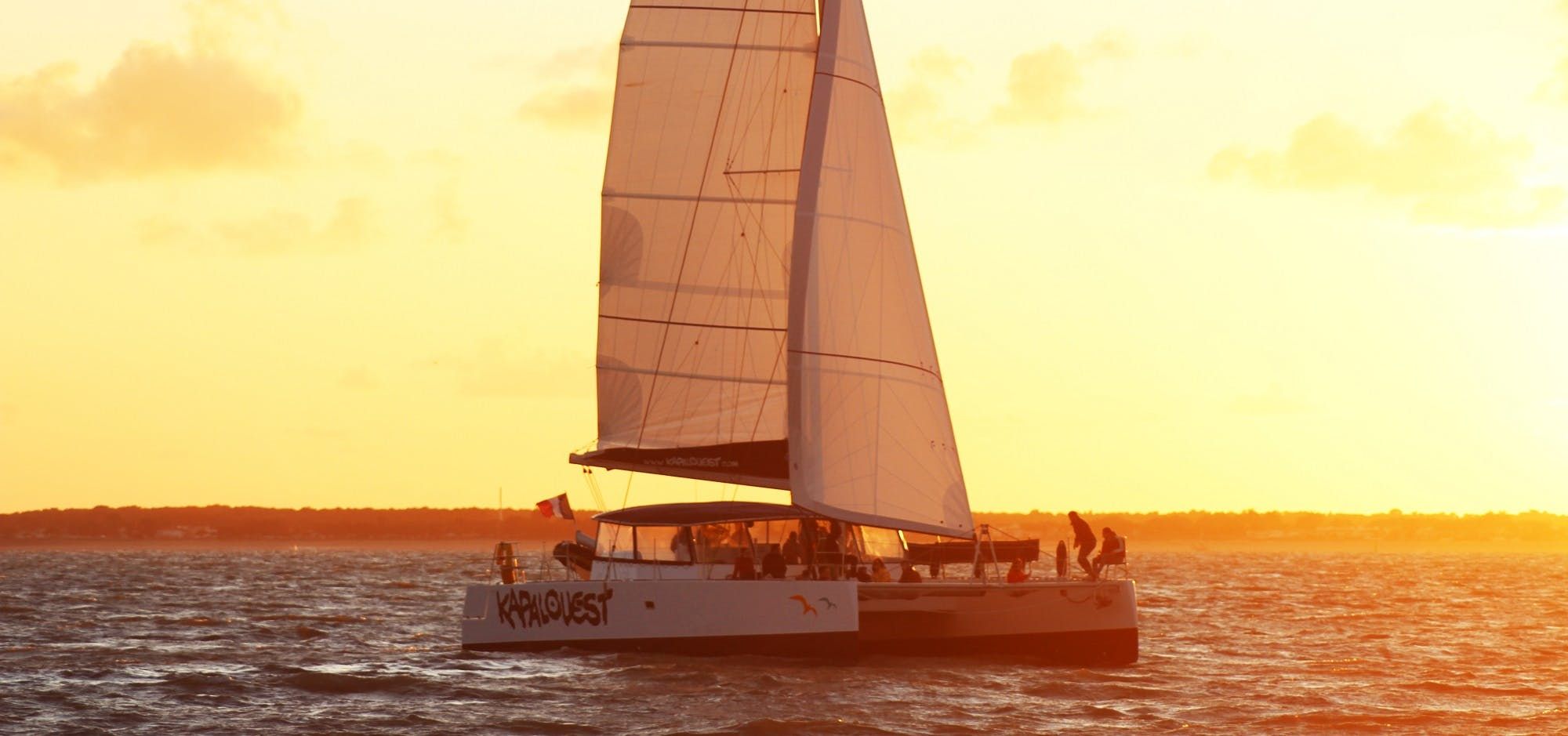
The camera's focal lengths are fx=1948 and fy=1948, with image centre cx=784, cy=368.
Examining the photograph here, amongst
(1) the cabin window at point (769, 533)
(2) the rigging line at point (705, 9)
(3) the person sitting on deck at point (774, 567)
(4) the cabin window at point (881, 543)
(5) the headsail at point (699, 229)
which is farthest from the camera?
(2) the rigging line at point (705, 9)

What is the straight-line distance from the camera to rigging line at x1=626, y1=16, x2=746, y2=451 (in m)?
36.1

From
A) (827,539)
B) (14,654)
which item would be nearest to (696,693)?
(827,539)

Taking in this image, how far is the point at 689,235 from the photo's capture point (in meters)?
36.3

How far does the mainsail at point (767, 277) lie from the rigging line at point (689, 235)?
0.11ft

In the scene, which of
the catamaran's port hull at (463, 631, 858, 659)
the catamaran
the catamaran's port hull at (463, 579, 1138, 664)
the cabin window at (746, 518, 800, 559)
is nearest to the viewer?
the catamaran's port hull at (463, 631, 858, 659)

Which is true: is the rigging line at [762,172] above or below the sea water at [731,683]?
above

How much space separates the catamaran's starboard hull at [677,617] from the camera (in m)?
30.6

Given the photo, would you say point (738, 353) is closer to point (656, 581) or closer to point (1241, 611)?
point (656, 581)

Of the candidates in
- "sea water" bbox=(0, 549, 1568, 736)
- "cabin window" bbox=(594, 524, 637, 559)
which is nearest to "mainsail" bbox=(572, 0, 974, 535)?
"cabin window" bbox=(594, 524, 637, 559)

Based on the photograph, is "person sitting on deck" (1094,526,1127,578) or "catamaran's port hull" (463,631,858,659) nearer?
"catamaran's port hull" (463,631,858,659)

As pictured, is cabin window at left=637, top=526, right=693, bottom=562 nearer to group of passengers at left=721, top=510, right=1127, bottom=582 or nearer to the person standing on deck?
group of passengers at left=721, top=510, right=1127, bottom=582

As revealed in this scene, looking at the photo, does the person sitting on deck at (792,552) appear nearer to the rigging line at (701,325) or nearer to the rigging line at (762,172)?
the rigging line at (701,325)

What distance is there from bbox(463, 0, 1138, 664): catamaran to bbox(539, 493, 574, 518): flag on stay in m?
0.74

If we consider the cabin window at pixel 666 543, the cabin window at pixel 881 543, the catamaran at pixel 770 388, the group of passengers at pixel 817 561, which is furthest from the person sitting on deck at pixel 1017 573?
the cabin window at pixel 666 543
